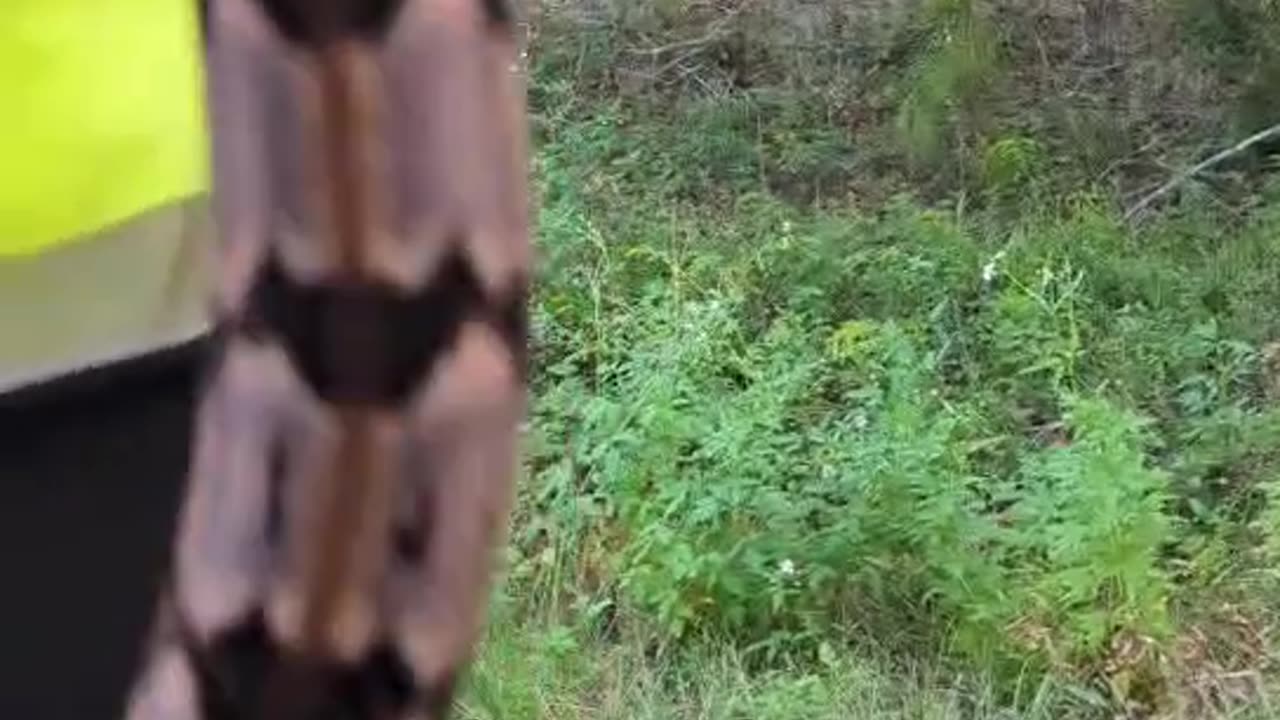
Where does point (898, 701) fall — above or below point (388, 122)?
below

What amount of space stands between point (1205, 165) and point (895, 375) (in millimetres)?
1285

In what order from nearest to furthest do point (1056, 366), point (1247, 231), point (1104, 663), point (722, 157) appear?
point (1104, 663)
point (1056, 366)
point (1247, 231)
point (722, 157)

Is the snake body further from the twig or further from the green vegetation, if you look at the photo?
the twig

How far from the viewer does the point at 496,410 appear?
625mm

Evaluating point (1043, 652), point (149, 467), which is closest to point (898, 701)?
point (1043, 652)

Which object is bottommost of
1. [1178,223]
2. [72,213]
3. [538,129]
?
[538,129]

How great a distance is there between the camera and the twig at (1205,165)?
472 centimetres

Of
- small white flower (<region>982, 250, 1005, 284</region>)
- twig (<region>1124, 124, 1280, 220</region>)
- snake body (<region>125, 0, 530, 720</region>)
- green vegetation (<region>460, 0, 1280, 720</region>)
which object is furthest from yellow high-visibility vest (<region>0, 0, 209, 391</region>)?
twig (<region>1124, 124, 1280, 220</region>)

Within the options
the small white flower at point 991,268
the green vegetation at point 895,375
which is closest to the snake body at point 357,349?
the green vegetation at point 895,375

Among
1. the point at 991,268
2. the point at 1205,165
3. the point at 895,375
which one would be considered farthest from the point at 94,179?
the point at 1205,165

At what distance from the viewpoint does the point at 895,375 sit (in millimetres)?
3803

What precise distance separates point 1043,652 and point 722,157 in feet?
7.78

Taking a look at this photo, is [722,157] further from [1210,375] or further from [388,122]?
[388,122]

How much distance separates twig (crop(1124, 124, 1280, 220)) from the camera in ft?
15.5
